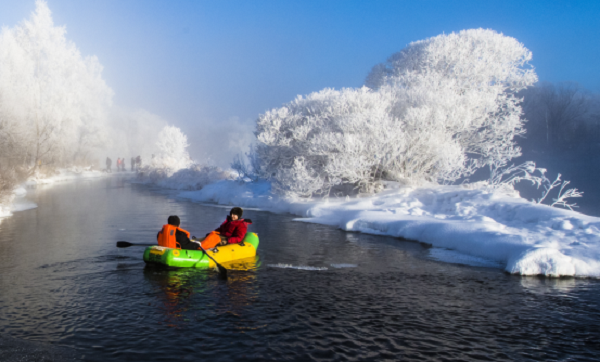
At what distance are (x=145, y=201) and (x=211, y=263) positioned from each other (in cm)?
1745

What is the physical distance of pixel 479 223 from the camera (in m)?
13.7

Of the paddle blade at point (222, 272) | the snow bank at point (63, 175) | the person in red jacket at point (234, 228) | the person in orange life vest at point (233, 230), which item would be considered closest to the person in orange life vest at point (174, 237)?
the paddle blade at point (222, 272)

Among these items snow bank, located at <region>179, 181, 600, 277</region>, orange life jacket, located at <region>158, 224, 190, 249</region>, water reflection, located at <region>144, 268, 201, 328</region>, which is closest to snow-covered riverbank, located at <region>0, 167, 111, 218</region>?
snow bank, located at <region>179, 181, 600, 277</region>

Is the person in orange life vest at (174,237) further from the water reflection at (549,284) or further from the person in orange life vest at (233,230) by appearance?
the water reflection at (549,284)

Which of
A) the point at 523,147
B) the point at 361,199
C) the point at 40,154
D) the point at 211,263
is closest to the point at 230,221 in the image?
the point at 211,263

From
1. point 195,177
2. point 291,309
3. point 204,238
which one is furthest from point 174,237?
point 195,177

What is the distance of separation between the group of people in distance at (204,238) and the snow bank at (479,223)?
5.67 metres

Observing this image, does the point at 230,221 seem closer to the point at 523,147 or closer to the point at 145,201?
the point at 145,201

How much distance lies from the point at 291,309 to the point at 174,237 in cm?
381

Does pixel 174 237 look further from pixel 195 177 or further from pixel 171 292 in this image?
pixel 195 177

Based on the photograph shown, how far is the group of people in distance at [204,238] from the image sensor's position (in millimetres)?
10258

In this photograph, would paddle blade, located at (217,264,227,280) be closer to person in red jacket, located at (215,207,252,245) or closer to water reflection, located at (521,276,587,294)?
person in red jacket, located at (215,207,252,245)

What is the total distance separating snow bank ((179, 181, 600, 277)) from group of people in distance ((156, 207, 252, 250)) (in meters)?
5.67

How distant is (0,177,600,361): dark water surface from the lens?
6.15 metres
